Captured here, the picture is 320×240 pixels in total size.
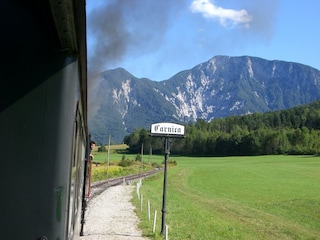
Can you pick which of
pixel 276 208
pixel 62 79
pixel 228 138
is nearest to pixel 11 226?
pixel 62 79

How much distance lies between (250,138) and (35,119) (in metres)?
143

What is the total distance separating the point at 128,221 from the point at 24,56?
1384cm

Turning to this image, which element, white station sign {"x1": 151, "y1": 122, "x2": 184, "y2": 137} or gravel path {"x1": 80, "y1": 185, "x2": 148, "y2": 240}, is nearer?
white station sign {"x1": 151, "y1": 122, "x2": 184, "y2": 137}

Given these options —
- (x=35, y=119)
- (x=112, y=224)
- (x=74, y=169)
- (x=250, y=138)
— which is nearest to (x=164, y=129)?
(x=112, y=224)

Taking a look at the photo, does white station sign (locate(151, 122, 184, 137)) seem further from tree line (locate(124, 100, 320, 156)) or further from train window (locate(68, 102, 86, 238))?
tree line (locate(124, 100, 320, 156))

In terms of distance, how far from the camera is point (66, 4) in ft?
7.02

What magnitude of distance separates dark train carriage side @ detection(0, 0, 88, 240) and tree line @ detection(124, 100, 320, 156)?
110772 mm

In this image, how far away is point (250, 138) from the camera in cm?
14200

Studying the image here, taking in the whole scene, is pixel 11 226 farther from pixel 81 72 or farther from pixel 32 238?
pixel 81 72

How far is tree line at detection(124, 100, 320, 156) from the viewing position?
13588 cm

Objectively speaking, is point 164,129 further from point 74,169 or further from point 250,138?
point 250,138

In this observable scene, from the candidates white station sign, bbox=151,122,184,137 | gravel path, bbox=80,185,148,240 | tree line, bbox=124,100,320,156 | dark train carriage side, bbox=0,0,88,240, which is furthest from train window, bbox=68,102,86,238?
tree line, bbox=124,100,320,156

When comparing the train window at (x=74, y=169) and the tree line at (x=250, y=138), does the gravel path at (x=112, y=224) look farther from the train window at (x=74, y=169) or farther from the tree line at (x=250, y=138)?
the tree line at (x=250, y=138)

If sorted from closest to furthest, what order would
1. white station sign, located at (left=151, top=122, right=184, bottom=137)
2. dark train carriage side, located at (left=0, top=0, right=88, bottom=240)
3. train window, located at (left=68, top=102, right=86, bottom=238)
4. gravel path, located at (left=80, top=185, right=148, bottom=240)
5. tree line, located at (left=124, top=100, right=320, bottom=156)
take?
1. dark train carriage side, located at (left=0, top=0, right=88, bottom=240)
2. train window, located at (left=68, top=102, right=86, bottom=238)
3. white station sign, located at (left=151, top=122, right=184, bottom=137)
4. gravel path, located at (left=80, top=185, right=148, bottom=240)
5. tree line, located at (left=124, top=100, right=320, bottom=156)
